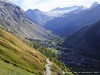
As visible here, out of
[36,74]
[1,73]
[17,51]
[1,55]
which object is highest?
[17,51]

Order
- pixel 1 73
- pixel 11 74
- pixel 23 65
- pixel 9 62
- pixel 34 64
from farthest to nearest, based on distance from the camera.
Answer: pixel 34 64 → pixel 23 65 → pixel 9 62 → pixel 11 74 → pixel 1 73

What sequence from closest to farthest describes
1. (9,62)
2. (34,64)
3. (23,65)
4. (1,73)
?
(1,73)
(9,62)
(23,65)
(34,64)

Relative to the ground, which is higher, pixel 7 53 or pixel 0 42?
pixel 0 42

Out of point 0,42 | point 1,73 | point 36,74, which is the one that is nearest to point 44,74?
point 36,74

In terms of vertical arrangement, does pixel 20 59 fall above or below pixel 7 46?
below

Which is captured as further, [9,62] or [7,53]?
[7,53]

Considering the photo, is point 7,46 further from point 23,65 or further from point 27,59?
point 23,65

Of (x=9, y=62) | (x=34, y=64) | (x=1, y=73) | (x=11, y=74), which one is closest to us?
(x=1, y=73)

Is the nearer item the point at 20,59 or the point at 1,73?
the point at 1,73

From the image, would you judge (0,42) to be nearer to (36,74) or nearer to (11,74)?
(36,74)
